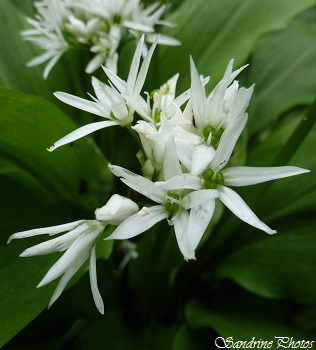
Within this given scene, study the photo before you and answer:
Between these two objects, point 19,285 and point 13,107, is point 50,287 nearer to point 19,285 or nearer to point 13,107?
point 19,285

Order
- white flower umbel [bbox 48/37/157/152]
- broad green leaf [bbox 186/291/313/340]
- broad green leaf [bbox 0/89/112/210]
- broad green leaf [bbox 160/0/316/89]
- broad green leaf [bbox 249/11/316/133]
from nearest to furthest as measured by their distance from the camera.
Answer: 1. white flower umbel [bbox 48/37/157/152]
2. broad green leaf [bbox 0/89/112/210]
3. broad green leaf [bbox 186/291/313/340]
4. broad green leaf [bbox 160/0/316/89]
5. broad green leaf [bbox 249/11/316/133]

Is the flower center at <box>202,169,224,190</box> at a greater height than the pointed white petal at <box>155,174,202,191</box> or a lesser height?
lesser

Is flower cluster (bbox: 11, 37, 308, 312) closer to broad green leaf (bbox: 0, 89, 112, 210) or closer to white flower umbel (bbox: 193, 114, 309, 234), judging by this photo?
white flower umbel (bbox: 193, 114, 309, 234)

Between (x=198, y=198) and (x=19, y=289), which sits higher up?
(x=198, y=198)

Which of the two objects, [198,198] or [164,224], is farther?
[164,224]

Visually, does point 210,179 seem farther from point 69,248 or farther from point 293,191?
point 293,191

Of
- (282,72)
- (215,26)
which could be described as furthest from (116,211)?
(282,72)

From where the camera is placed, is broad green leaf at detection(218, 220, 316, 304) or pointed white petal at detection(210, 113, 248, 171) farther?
broad green leaf at detection(218, 220, 316, 304)

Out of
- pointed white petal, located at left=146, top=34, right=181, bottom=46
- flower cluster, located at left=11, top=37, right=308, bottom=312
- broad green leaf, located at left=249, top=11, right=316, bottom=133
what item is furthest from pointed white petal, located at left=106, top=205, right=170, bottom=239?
broad green leaf, located at left=249, top=11, right=316, bottom=133

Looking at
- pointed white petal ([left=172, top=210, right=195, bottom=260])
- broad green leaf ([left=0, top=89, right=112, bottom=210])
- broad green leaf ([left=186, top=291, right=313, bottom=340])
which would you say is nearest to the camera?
pointed white petal ([left=172, top=210, right=195, bottom=260])
